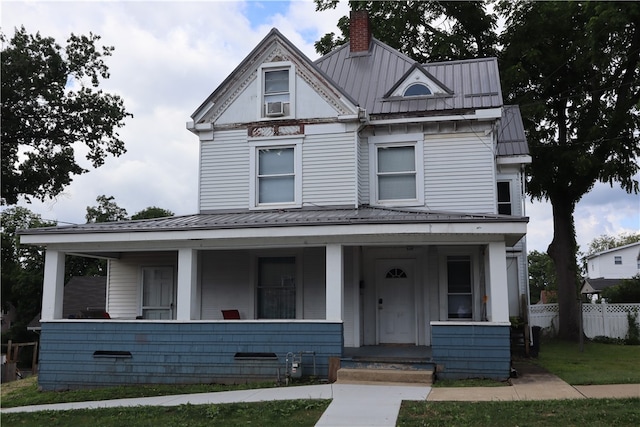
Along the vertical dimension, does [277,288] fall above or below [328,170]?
below

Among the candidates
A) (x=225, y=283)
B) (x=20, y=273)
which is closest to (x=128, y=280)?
(x=225, y=283)

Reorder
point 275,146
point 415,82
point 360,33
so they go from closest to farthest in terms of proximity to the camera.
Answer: point 275,146 → point 415,82 → point 360,33

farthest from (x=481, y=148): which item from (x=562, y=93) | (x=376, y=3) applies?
(x=376, y=3)

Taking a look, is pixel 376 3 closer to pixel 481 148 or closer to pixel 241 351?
pixel 481 148

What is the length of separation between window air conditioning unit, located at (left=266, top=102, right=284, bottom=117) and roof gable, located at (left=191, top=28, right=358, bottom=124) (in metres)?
0.84

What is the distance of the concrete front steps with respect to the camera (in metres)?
11.8

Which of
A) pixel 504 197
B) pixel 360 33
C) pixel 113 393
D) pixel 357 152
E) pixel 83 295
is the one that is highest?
pixel 360 33

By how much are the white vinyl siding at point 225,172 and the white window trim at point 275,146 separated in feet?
0.55

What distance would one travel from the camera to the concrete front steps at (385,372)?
11.8 meters

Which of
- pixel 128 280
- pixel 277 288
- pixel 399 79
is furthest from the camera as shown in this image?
pixel 128 280

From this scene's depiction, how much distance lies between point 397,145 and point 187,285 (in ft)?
21.3

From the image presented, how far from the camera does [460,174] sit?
1551 cm

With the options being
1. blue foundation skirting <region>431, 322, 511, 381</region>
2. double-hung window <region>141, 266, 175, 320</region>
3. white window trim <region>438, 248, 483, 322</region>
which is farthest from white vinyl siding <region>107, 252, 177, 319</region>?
blue foundation skirting <region>431, 322, 511, 381</region>

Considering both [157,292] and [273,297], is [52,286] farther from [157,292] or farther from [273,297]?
[273,297]
